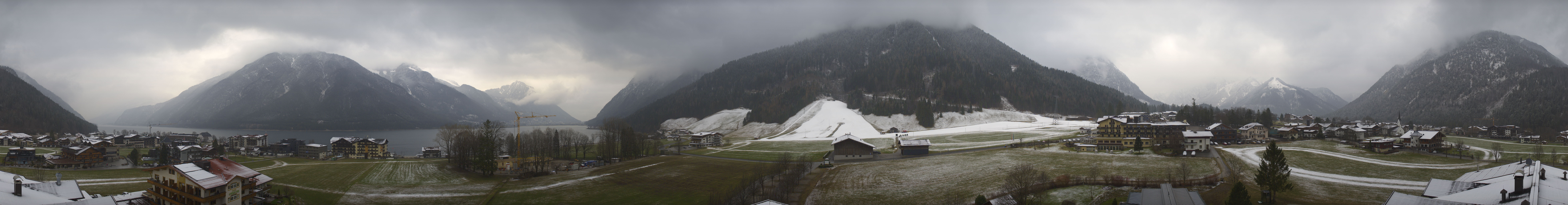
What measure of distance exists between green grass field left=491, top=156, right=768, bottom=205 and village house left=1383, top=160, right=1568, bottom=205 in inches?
1524

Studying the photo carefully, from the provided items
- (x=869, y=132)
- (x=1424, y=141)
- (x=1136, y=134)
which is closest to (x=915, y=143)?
(x=1136, y=134)

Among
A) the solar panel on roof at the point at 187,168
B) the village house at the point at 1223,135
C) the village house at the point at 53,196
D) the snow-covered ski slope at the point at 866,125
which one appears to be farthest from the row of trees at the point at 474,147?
the village house at the point at 1223,135

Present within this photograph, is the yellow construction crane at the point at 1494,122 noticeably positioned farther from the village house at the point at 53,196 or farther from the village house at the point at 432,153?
the village house at the point at 53,196

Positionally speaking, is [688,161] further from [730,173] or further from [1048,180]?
[1048,180]

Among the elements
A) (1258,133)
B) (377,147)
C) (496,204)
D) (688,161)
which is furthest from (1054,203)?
(377,147)

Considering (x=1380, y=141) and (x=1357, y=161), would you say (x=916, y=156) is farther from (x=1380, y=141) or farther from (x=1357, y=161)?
(x=1380, y=141)

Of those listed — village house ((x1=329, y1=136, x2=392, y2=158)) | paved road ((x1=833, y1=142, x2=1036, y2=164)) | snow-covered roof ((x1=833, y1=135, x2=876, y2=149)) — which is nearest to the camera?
paved road ((x1=833, y1=142, x2=1036, y2=164))

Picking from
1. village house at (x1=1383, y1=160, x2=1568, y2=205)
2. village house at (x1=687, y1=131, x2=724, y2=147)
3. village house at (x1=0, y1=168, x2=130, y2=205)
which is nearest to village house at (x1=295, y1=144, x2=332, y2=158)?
village house at (x1=687, y1=131, x2=724, y2=147)

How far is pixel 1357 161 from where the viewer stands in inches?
2222

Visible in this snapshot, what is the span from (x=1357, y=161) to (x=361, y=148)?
13304 cm

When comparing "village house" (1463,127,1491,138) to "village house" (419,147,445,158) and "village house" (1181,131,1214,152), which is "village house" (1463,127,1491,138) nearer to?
"village house" (1181,131,1214,152)

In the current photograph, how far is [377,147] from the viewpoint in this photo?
335 feet

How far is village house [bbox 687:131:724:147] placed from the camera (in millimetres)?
119688

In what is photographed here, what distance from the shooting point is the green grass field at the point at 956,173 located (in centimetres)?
4409
